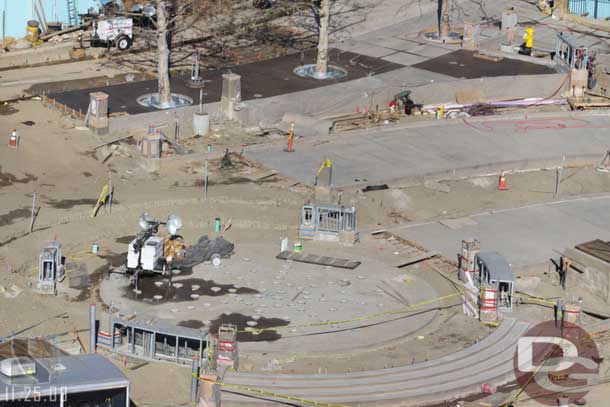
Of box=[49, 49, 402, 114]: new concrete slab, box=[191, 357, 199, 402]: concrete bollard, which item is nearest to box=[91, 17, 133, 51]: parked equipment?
box=[49, 49, 402, 114]: new concrete slab

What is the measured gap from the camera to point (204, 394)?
3509 cm

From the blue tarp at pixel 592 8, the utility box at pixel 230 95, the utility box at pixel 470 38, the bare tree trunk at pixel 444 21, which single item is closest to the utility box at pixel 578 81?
the utility box at pixel 470 38

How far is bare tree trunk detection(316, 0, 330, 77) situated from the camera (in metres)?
62.2

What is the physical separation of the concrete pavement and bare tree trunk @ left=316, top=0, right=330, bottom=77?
52.8 feet

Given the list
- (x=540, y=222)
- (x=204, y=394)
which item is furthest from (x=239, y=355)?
(x=540, y=222)

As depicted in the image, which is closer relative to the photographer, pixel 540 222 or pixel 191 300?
pixel 191 300

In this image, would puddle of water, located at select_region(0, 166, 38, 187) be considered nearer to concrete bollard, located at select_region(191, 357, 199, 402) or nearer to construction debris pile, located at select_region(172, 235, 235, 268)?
construction debris pile, located at select_region(172, 235, 235, 268)

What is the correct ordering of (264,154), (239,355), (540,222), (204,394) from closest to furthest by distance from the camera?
(204,394)
(239,355)
(540,222)
(264,154)

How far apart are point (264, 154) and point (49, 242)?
40.0 feet

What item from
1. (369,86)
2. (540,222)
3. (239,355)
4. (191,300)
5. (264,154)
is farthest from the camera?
(369,86)

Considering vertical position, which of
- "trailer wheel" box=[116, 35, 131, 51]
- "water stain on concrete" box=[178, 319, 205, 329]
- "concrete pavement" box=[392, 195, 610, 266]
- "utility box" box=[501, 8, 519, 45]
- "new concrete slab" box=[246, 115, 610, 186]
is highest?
"utility box" box=[501, 8, 519, 45]

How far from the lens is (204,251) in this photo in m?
43.9

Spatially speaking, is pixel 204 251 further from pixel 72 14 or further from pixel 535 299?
pixel 72 14

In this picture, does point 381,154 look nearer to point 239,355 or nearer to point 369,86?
point 369,86
